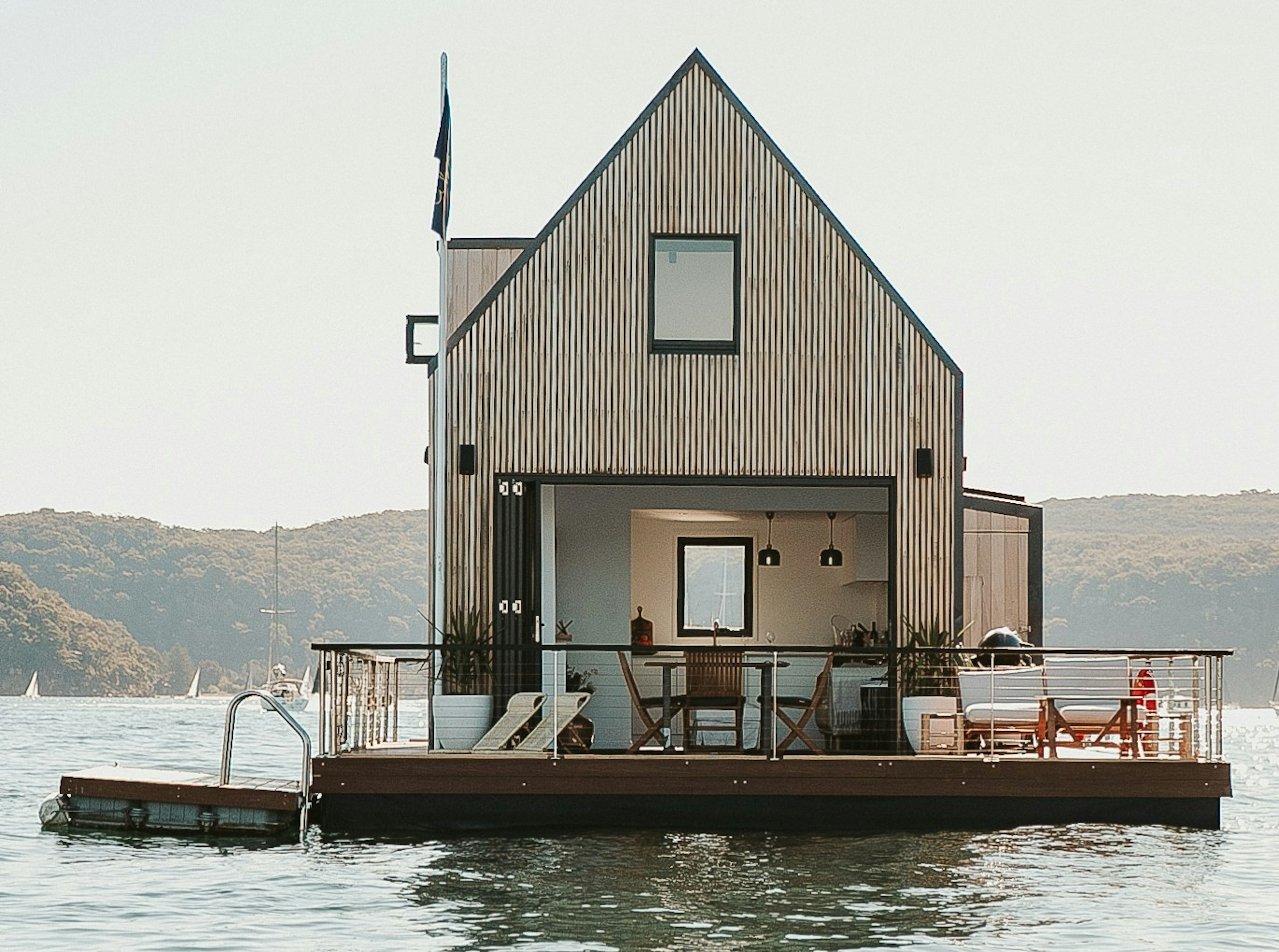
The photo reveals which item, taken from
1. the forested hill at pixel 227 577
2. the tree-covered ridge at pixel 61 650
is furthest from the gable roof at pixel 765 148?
the tree-covered ridge at pixel 61 650

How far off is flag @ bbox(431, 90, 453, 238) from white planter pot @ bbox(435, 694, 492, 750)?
13.9ft

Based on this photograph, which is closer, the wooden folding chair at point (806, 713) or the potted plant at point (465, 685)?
the wooden folding chair at point (806, 713)

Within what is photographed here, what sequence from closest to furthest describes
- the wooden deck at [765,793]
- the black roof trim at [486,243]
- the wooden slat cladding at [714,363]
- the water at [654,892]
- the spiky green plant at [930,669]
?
the water at [654,892] → the wooden deck at [765,793] → the spiky green plant at [930,669] → the wooden slat cladding at [714,363] → the black roof trim at [486,243]

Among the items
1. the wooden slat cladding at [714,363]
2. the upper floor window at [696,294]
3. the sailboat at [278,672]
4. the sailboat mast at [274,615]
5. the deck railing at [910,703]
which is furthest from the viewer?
the sailboat at [278,672]

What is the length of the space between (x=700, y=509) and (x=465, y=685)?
4261 millimetres

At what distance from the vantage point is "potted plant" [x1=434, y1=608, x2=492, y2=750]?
14.7 meters

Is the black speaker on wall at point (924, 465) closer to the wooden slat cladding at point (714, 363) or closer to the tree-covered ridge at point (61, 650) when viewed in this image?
the wooden slat cladding at point (714, 363)

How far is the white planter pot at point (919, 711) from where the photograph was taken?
579 inches

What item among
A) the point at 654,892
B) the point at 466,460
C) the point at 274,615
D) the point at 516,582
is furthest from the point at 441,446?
the point at 274,615

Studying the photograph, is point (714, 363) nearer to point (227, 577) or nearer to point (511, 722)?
point (511, 722)

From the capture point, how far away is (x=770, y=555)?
1909cm

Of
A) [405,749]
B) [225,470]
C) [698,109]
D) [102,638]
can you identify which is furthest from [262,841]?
[102,638]

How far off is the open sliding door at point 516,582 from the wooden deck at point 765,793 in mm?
1657

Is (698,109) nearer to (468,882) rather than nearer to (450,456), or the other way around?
(450,456)
